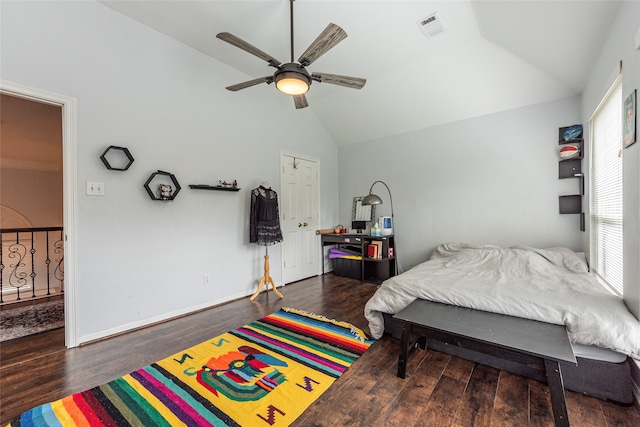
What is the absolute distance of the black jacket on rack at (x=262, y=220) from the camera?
351cm

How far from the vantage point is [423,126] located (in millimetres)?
4246

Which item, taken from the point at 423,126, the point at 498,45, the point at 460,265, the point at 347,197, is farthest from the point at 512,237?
the point at 347,197

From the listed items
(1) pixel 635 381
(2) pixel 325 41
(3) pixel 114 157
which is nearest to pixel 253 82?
(2) pixel 325 41

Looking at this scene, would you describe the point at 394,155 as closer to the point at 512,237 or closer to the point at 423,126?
the point at 423,126

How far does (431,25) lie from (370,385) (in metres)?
3.23

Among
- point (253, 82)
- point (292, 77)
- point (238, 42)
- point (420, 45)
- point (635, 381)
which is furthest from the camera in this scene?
point (420, 45)

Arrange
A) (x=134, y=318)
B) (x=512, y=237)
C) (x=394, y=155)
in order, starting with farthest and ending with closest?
1. (x=394, y=155)
2. (x=512, y=237)
3. (x=134, y=318)

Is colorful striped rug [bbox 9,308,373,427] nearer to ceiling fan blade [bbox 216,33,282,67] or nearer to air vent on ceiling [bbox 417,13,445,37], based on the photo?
ceiling fan blade [bbox 216,33,282,67]

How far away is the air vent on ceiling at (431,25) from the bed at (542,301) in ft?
8.09

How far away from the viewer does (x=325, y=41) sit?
1.96m

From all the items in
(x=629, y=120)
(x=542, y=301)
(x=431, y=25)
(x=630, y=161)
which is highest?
(x=431, y=25)

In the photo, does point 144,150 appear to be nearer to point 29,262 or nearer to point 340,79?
point 340,79

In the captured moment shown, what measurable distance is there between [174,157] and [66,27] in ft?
4.18

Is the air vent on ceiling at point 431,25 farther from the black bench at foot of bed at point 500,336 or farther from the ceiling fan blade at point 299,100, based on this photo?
the black bench at foot of bed at point 500,336
